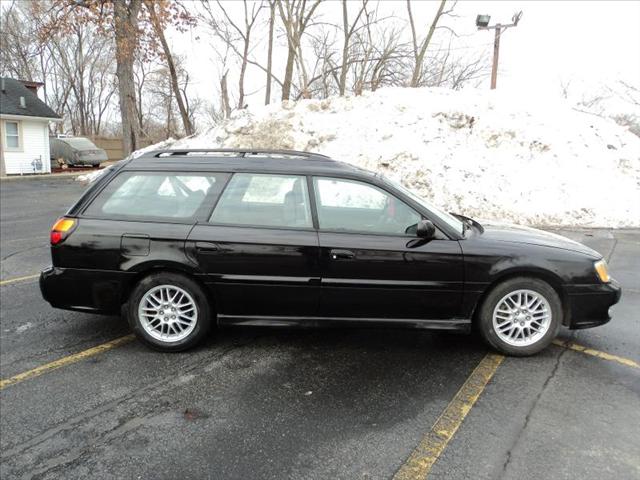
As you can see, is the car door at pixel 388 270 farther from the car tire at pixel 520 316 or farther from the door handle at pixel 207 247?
the door handle at pixel 207 247

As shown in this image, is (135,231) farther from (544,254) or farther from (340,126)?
(340,126)

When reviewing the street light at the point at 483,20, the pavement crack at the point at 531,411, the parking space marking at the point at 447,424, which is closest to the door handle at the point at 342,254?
the parking space marking at the point at 447,424

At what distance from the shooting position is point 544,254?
3.80 meters

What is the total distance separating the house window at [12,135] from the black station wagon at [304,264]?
22926 millimetres

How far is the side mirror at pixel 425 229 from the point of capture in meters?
3.72

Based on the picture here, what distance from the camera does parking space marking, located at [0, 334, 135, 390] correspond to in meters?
3.52

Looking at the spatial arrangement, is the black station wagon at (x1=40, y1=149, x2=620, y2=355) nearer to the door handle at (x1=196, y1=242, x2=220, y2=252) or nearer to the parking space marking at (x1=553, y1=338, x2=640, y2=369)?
the door handle at (x1=196, y1=242, x2=220, y2=252)

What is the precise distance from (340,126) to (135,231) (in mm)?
11062

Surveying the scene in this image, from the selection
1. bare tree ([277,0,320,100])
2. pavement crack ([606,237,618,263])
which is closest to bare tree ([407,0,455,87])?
bare tree ([277,0,320,100])

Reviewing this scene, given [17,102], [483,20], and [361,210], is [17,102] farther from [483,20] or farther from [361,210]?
[361,210]

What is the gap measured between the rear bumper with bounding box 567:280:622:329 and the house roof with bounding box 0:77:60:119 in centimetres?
2518

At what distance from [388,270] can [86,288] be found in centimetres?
246

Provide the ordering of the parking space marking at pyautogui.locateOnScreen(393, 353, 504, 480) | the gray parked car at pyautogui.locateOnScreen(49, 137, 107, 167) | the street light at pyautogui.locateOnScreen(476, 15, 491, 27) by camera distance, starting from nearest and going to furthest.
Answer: the parking space marking at pyautogui.locateOnScreen(393, 353, 504, 480), the street light at pyautogui.locateOnScreen(476, 15, 491, 27), the gray parked car at pyautogui.locateOnScreen(49, 137, 107, 167)

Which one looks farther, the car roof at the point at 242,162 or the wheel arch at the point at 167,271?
the car roof at the point at 242,162
